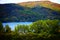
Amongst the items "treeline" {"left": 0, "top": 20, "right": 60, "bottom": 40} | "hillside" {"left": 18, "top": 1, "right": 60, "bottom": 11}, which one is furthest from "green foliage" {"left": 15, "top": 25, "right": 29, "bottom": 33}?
"hillside" {"left": 18, "top": 1, "right": 60, "bottom": 11}

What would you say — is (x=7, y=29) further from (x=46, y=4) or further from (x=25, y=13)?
(x=46, y=4)

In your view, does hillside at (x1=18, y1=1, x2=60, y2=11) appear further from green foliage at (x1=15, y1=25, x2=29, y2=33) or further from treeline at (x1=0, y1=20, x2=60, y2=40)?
green foliage at (x1=15, y1=25, x2=29, y2=33)

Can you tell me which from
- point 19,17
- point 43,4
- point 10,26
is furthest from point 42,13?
point 10,26

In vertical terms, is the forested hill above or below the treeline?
above

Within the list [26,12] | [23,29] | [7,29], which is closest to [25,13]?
[26,12]

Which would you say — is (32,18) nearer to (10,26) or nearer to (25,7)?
(25,7)

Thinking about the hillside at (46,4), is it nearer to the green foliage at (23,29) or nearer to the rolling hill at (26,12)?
the rolling hill at (26,12)

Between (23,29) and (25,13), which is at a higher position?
(25,13)
